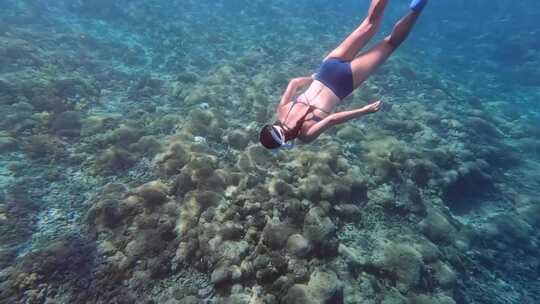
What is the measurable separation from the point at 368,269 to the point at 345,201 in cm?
137

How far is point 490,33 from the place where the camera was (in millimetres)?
24422

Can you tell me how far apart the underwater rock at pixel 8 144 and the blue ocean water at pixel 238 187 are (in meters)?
0.04

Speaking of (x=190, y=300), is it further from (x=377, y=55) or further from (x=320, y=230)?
(x=377, y=55)

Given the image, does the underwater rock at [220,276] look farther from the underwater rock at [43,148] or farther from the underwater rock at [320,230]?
the underwater rock at [43,148]

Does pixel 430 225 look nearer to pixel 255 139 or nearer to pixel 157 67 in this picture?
pixel 255 139

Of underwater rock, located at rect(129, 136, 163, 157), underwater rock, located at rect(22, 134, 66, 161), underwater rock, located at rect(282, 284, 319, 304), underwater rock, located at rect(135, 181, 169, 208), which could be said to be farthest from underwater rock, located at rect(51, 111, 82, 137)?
underwater rock, located at rect(282, 284, 319, 304)

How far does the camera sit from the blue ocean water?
4.72 meters

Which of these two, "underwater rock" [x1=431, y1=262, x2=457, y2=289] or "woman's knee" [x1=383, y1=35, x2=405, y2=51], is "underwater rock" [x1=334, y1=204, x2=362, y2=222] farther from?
"woman's knee" [x1=383, y1=35, x2=405, y2=51]

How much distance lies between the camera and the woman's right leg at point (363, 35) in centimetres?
514

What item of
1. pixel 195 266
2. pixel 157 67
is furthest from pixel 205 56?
pixel 195 266

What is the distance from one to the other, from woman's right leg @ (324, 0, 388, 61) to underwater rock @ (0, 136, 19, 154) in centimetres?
733

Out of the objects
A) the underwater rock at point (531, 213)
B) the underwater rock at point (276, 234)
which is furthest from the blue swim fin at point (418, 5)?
the underwater rock at point (531, 213)

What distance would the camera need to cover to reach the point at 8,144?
6.98 m

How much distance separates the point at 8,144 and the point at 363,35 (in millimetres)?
7983
